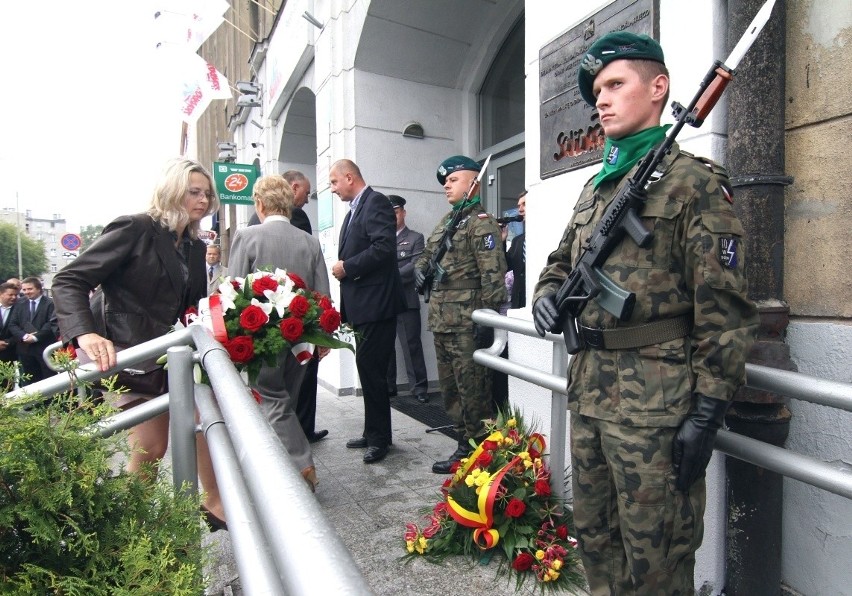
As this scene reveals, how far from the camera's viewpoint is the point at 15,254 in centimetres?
5381

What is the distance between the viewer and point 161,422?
7.38 feet

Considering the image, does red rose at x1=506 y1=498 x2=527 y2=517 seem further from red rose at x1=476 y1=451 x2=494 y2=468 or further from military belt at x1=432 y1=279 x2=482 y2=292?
military belt at x1=432 y1=279 x2=482 y2=292

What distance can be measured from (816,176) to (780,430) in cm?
88

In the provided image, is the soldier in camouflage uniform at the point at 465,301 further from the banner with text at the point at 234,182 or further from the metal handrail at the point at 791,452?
the banner with text at the point at 234,182

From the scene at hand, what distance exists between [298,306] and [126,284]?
687mm

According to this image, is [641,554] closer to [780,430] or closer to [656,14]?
[780,430]

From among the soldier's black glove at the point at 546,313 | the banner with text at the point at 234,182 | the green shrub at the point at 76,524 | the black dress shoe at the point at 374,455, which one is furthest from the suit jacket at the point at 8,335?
the soldier's black glove at the point at 546,313

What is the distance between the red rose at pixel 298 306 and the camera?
250 centimetres

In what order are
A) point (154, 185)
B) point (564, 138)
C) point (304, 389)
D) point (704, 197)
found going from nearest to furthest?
point (704, 197) → point (154, 185) → point (564, 138) → point (304, 389)

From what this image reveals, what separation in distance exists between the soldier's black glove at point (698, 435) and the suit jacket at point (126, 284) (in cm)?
196

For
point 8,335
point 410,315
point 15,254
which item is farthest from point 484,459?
point 15,254

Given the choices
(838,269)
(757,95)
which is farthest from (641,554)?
(757,95)

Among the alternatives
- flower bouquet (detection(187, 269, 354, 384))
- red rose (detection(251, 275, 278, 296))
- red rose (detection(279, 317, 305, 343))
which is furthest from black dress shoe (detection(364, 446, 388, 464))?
red rose (detection(251, 275, 278, 296))

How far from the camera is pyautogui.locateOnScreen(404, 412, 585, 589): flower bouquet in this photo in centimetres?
226
